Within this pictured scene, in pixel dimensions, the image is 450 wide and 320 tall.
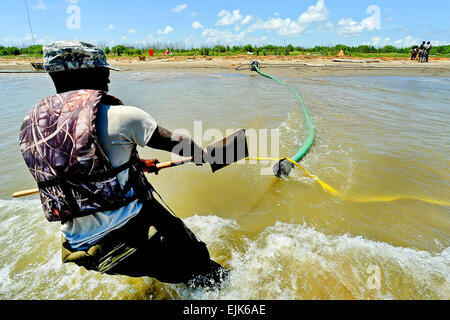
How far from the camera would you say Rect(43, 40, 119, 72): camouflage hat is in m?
1.36

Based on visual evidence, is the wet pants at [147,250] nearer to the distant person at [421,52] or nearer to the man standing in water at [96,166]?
the man standing in water at [96,166]

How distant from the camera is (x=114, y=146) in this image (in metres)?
1.29

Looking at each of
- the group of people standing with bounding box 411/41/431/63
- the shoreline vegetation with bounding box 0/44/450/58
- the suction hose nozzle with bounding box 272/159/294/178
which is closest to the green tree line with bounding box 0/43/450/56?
the shoreline vegetation with bounding box 0/44/450/58

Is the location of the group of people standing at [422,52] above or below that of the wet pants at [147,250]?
above

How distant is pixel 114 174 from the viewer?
4.38ft

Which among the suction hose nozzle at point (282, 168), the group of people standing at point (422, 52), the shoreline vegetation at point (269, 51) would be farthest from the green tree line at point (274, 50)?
the suction hose nozzle at point (282, 168)

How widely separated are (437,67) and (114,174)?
97.6ft

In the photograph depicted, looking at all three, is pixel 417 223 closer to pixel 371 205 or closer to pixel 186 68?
pixel 371 205

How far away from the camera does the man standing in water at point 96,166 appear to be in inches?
48.5

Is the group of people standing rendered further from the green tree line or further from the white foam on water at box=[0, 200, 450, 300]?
the white foam on water at box=[0, 200, 450, 300]

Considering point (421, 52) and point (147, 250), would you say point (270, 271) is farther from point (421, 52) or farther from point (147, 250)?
point (421, 52)

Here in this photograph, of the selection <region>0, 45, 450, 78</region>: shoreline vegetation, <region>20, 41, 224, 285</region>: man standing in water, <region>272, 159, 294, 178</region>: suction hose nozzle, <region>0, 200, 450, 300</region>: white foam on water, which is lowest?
<region>0, 200, 450, 300</region>: white foam on water

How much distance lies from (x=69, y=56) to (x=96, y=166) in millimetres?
671
